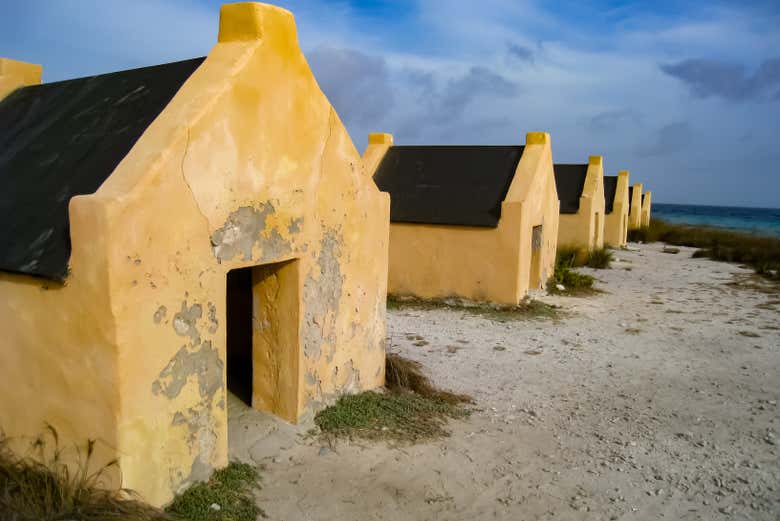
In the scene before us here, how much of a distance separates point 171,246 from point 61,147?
5.74ft

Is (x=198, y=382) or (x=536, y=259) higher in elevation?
(x=536, y=259)

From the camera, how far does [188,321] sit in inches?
154

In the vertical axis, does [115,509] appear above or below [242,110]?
below

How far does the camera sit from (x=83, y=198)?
3.27m

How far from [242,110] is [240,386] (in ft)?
10.2

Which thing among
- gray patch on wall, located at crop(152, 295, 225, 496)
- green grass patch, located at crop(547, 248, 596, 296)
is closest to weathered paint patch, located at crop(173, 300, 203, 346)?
gray patch on wall, located at crop(152, 295, 225, 496)

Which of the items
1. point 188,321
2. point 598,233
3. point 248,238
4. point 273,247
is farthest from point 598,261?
point 188,321

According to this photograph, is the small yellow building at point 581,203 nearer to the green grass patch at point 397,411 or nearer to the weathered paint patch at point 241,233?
the green grass patch at point 397,411

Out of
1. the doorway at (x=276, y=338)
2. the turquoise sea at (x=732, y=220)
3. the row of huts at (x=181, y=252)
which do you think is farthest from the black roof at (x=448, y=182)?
the turquoise sea at (x=732, y=220)

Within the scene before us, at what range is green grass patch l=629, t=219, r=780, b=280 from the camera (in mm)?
20438

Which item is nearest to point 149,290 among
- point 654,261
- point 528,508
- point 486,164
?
point 528,508

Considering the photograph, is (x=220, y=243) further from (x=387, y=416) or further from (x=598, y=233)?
(x=598, y=233)

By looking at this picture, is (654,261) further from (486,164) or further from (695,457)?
(695,457)

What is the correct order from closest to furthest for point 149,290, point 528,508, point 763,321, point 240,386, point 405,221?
1. point 149,290
2. point 528,508
3. point 240,386
4. point 763,321
5. point 405,221
